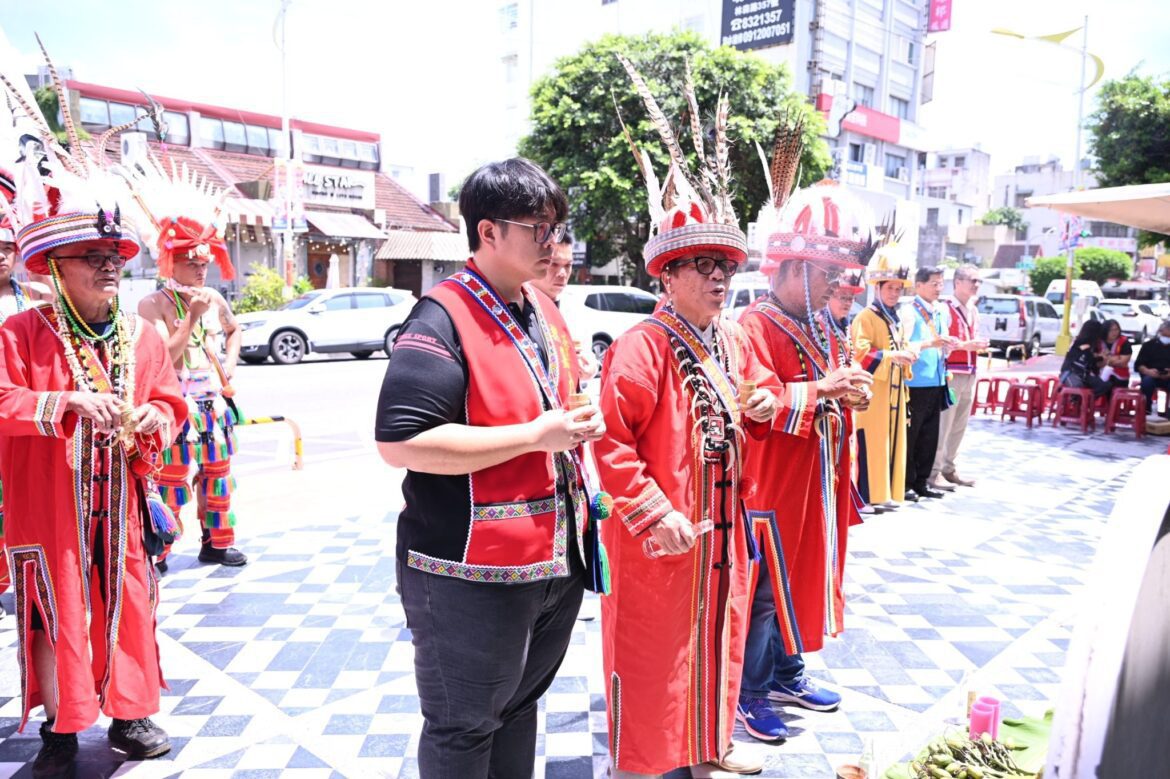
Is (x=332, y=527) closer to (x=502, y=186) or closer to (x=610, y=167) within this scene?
(x=502, y=186)

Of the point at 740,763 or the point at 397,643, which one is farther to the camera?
the point at 397,643

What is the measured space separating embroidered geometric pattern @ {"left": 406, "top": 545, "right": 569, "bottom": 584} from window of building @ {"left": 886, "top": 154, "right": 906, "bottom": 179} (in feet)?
127

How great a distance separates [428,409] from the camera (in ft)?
5.82

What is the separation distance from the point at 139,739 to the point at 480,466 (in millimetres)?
2005

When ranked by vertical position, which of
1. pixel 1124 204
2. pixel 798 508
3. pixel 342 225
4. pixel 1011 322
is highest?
pixel 342 225

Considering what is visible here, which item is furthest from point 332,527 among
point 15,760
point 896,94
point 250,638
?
point 896,94

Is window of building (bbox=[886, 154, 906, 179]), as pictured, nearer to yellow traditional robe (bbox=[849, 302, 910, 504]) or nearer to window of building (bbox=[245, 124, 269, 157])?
window of building (bbox=[245, 124, 269, 157])

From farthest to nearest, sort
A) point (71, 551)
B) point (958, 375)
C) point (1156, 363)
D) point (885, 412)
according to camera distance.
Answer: point (1156, 363), point (958, 375), point (885, 412), point (71, 551)

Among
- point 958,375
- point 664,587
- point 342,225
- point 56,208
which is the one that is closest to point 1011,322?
point 958,375

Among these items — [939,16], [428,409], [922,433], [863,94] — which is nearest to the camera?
[428,409]

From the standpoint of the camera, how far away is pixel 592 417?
1857 mm

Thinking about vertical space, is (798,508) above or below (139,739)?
above

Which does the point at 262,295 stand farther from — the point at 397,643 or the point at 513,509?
the point at 513,509

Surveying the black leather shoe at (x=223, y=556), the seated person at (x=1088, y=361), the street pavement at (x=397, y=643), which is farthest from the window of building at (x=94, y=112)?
the seated person at (x=1088, y=361)
